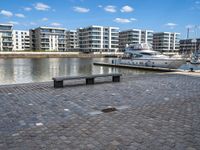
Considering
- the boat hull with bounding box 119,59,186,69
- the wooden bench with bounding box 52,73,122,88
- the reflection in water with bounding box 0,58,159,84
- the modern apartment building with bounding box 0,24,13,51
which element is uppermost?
the modern apartment building with bounding box 0,24,13,51

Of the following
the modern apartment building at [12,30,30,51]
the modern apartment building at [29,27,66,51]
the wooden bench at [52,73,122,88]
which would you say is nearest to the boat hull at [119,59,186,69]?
the wooden bench at [52,73,122,88]

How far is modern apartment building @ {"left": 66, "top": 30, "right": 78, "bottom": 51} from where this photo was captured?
118 metres

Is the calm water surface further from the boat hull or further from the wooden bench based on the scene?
the wooden bench

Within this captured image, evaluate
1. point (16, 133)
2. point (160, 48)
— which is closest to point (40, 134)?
point (16, 133)

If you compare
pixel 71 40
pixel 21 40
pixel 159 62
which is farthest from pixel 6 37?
pixel 159 62

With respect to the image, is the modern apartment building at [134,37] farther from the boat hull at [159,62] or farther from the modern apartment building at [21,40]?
the boat hull at [159,62]

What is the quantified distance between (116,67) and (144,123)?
32451 mm

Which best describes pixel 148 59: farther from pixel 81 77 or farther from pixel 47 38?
pixel 47 38

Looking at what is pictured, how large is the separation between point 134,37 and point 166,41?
24292mm

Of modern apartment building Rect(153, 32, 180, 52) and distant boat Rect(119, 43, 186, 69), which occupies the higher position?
modern apartment building Rect(153, 32, 180, 52)

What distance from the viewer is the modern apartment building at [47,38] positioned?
102m

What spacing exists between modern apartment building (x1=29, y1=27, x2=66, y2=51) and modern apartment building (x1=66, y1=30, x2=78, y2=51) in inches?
341

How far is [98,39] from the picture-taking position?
107m

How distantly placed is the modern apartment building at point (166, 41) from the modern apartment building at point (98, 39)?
3233 cm
